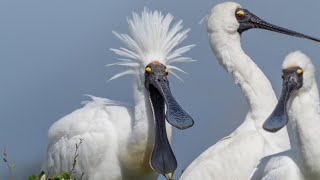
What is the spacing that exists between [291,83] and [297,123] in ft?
1.27

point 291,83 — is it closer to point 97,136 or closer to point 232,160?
point 232,160

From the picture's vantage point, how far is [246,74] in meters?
14.8

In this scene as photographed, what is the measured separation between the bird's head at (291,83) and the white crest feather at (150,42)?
6.76 feet

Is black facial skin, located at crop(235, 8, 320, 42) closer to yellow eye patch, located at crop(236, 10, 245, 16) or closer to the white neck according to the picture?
yellow eye patch, located at crop(236, 10, 245, 16)

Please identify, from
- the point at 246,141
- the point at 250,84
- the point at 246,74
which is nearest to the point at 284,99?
the point at 246,141

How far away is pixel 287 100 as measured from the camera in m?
12.8

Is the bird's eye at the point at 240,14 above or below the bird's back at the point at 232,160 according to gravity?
above

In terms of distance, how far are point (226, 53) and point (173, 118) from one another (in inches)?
59.1

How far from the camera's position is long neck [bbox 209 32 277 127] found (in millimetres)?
14375

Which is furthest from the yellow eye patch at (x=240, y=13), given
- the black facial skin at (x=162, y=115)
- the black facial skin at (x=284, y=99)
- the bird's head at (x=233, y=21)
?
the black facial skin at (x=284, y=99)

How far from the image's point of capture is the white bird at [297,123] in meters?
12.4

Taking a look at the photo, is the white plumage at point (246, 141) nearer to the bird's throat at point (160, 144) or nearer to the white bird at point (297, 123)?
the bird's throat at point (160, 144)

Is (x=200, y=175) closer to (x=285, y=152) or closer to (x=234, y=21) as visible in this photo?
(x=285, y=152)

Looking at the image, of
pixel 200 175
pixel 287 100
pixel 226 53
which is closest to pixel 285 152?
pixel 287 100
